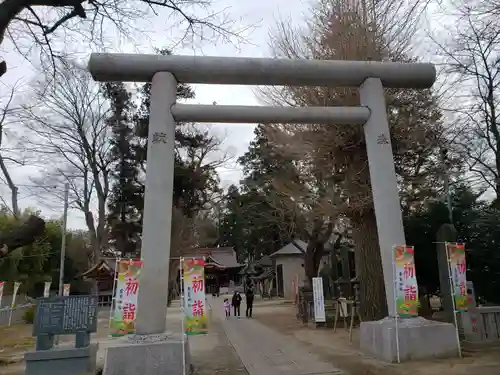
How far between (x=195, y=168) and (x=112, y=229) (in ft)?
23.6

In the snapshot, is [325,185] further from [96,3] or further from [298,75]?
[96,3]

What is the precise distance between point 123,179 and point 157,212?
2227cm

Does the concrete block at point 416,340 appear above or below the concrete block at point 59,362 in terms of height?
above

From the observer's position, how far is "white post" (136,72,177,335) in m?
7.61

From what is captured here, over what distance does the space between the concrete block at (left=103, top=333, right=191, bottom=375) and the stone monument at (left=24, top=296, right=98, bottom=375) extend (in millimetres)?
2002

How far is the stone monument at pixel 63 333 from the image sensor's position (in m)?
8.55

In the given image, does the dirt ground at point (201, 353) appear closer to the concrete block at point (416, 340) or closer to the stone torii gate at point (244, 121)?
the stone torii gate at point (244, 121)

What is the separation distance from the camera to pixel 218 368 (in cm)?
889

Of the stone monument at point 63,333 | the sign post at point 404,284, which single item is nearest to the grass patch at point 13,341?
the stone monument at point 63,333

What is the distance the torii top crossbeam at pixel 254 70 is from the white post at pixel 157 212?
0.33 meters

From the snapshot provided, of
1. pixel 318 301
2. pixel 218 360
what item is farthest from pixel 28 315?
pixel 218 360

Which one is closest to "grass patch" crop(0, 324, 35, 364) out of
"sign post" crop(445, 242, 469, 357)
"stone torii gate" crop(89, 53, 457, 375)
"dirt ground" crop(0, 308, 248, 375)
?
"dirt ground" crop(0, 308, 248, 375)

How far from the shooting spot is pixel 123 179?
29.1 metres

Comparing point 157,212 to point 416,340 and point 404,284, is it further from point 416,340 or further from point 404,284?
point 416,340
